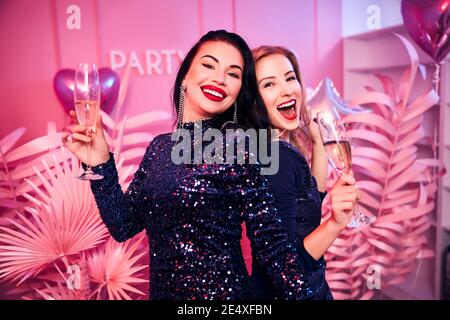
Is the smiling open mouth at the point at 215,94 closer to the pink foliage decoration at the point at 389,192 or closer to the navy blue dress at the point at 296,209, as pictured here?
the navy blue dress at the point at 296,209

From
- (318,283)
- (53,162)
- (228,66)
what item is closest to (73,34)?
(53,162)

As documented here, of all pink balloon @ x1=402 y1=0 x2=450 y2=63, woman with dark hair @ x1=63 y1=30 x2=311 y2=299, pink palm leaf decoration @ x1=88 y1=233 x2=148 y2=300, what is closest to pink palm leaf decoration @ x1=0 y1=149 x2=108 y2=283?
pink palm leaf decoration @ x1=88 y1=233 x2=148 y2=300

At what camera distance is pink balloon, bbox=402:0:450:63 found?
6.21ft

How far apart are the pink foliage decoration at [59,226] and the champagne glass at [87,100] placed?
2.50 ft

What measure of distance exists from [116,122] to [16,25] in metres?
0.62

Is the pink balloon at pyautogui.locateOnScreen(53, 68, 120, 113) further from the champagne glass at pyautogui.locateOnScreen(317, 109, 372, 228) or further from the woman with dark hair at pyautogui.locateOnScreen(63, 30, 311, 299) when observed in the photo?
the champagne glass at pyautogui.locateOnScreen(317, 109, 372, 228)

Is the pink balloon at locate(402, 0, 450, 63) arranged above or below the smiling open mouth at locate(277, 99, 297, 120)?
above

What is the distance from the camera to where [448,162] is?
2316mm

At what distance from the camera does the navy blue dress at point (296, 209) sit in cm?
108

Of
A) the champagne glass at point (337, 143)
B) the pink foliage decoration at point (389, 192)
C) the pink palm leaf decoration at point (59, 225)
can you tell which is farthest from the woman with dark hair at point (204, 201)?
the pink foliage decoration at point (389, 192)

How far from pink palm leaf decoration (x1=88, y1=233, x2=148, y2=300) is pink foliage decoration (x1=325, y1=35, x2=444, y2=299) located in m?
1.00

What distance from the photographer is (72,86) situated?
1953 millimetres
